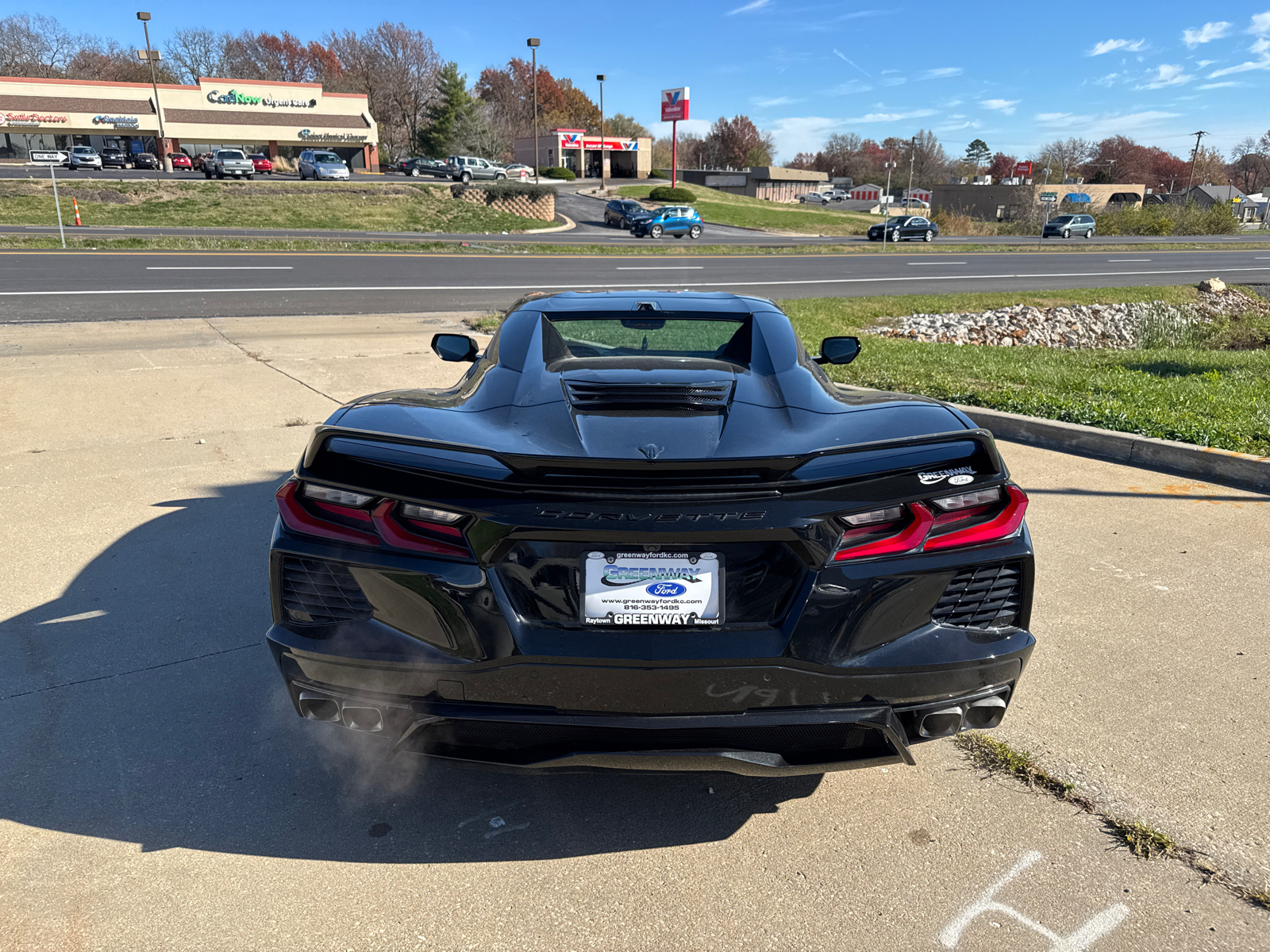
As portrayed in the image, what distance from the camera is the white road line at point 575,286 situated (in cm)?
1603

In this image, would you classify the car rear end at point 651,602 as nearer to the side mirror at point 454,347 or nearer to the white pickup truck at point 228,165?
the side mirror at point 454,347

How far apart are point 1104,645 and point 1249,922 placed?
1.63 m

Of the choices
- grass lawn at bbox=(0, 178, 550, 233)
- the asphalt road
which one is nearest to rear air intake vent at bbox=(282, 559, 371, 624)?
the asphalt road

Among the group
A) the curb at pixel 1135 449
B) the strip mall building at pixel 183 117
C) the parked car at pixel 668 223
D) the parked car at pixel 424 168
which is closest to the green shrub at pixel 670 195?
the parked car at pixel 424 168

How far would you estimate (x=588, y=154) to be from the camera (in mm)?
87500

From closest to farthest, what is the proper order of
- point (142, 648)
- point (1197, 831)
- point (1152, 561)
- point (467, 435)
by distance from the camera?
point (467, 435)
point (1197, 831)
point (142, 648)
point (1152, 561)

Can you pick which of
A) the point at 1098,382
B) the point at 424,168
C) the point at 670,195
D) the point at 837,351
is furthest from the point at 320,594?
the point at 424,168

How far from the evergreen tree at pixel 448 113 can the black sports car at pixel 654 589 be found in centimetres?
8479

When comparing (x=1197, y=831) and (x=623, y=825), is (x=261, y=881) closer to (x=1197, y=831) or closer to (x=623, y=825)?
(x=623, y=825)

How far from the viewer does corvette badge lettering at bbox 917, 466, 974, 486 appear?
2.32m

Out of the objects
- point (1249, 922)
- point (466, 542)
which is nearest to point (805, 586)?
point (466, 542)

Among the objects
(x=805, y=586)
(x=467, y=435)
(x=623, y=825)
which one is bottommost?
(x=623, y=825)

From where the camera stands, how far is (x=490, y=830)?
2.66m

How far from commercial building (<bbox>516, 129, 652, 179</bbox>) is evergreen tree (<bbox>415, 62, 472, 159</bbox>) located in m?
7.45
